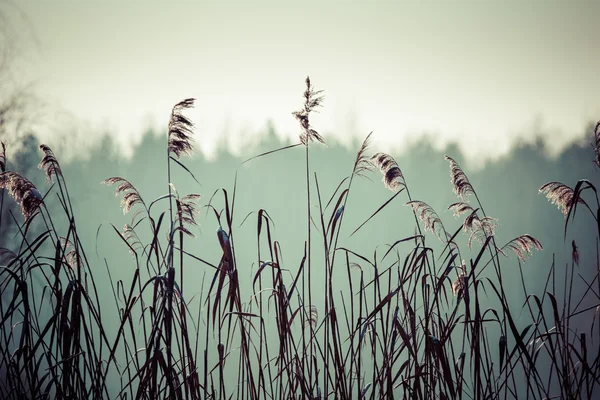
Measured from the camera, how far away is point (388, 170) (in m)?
2.41

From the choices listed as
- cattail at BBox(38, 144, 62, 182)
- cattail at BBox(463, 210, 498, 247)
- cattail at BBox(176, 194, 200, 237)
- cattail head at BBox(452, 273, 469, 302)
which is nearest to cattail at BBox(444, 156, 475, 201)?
cattail at BBox(463, 210, 498, 247)

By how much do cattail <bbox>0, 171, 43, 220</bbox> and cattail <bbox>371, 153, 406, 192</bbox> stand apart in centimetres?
151

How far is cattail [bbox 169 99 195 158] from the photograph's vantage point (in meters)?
2.09

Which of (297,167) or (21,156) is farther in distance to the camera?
(297,167)

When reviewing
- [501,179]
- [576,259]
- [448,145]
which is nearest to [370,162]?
[576,259]

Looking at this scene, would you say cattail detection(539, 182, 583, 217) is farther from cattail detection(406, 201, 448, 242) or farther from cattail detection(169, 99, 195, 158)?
cattail detection(169, 99, 195, 158)

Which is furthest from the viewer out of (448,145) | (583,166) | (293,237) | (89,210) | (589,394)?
(293,237)

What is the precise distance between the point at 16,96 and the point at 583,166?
2855 cm

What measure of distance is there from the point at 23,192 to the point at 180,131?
714 mm

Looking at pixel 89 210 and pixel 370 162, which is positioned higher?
pixel 89 210

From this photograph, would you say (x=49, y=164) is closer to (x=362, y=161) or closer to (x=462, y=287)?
(x=362, y=161)

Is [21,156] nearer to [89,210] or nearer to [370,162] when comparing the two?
[370,162]

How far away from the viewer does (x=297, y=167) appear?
36219mm

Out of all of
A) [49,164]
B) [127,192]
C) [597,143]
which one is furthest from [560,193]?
[49,164]
